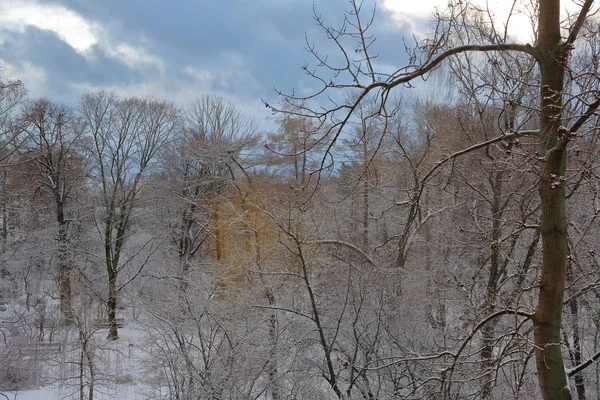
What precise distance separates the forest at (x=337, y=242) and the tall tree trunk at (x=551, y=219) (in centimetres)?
1

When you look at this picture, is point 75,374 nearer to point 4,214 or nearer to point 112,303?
point 112,303

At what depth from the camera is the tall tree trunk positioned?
9.65 ft

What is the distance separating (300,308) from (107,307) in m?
8.47

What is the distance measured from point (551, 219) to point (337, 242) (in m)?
12.6

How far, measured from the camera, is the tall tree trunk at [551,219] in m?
2.94

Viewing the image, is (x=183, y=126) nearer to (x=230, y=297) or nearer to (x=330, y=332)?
(x=230, y=297)

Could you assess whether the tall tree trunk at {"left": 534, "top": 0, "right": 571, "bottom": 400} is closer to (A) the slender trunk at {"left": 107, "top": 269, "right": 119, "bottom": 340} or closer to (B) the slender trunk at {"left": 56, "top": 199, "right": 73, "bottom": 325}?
(A) the slender trunk at {"left": 107, "top": 269, "right": 119, "bottom": 340}

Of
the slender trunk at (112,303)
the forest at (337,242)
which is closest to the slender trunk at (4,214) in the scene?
the forest at (337,242)

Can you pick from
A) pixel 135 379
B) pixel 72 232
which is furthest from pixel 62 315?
pixel 72 232

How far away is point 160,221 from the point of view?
83.4 ft

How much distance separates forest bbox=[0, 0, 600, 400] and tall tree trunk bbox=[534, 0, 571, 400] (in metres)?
0.01

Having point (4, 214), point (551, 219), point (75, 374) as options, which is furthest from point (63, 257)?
point (551, 219)

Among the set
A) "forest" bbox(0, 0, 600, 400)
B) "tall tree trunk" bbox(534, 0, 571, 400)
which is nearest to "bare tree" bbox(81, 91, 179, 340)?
"forest" bbox(0, 0, 600, 400)

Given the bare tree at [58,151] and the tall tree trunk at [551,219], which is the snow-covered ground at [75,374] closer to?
the bare tree at [58,151]
